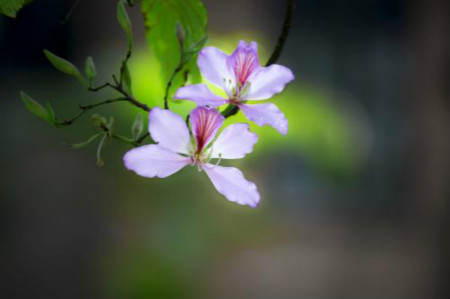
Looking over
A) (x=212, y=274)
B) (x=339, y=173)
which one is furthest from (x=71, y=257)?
(x=339, y=173)

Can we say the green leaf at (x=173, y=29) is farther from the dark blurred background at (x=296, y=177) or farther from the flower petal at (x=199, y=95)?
the dark blurred background at (x=296, y=177)

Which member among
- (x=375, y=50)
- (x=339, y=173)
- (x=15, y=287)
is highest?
(x=375, y=50)

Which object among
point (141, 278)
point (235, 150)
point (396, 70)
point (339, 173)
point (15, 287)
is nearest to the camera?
point (235, 150)

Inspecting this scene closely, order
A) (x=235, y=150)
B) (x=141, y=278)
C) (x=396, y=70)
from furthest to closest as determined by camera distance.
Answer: (x=396, y=70) → (x=141, y=278) → (x=235, y=150)

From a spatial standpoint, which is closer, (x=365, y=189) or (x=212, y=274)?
(x=212, y=274)

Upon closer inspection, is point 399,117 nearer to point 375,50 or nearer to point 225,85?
point 375,50

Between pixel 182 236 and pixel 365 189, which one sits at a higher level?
pixel 365 189

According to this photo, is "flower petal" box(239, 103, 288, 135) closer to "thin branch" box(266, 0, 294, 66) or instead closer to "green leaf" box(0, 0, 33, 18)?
"thin branch" box(266, 0, 294, 66)
